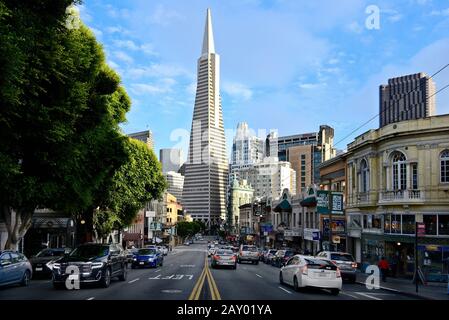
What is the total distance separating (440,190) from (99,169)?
70.3 feet

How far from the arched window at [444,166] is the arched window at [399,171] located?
2.60m

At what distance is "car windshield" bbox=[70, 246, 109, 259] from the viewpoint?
2049 cm

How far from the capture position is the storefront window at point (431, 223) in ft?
108

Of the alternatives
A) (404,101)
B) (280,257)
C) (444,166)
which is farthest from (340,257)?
(404,101)

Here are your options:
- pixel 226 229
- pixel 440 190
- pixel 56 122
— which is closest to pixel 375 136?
pixel 440 190

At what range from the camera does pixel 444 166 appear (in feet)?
107

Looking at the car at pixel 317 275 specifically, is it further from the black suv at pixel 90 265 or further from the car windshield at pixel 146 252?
the car windshield at pixel 146 252

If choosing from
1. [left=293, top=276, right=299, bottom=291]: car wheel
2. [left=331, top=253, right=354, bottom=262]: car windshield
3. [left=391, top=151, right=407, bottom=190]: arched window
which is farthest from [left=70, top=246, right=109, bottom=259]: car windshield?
[left=391, top=151, right=407, bottom=190]: arched window

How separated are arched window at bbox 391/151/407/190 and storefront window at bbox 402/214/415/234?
2012 millimetres

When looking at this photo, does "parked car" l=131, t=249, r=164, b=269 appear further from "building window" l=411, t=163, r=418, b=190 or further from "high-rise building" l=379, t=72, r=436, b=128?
"high-rise building" l=379, t=72, r=436, b=128

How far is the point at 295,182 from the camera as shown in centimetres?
19875

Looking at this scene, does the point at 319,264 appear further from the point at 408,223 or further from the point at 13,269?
the point at 408,223

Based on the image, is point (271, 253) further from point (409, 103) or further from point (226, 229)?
point (226, 229)
